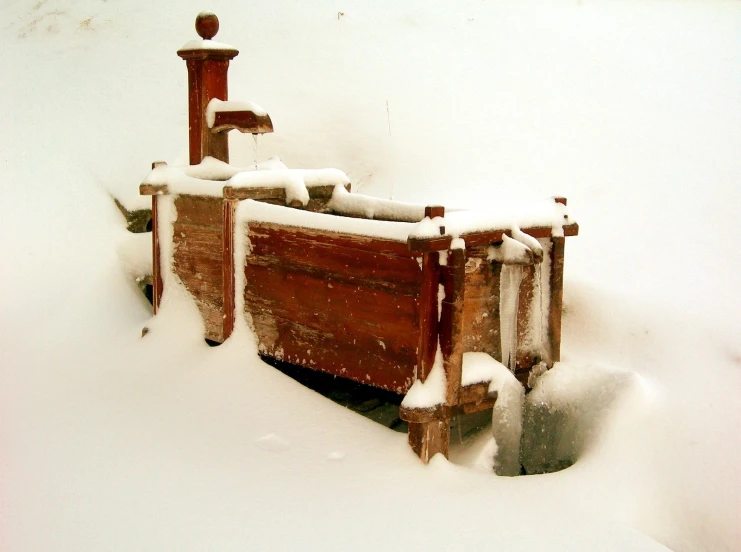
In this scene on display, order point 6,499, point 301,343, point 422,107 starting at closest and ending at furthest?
1. point 6,499
2. point 301,343
3. point 422,107

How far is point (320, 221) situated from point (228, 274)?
0.79 m

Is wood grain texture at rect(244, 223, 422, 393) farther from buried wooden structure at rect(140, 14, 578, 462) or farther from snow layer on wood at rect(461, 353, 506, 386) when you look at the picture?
snow layer on wood at rect(461, 353, 506, 386)

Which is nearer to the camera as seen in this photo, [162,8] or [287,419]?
[287,419]

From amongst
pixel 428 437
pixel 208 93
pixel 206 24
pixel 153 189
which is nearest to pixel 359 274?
pixel 428 437

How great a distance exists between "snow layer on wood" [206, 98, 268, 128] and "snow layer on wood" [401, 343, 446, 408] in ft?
6.67

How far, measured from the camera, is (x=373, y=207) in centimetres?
426

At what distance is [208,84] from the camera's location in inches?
187

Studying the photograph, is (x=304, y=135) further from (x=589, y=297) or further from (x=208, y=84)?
(x=589, y=297)

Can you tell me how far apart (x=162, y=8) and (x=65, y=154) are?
3222mm

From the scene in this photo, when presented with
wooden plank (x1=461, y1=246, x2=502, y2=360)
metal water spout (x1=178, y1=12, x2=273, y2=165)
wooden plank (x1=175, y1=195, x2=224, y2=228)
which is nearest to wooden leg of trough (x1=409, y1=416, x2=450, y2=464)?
wooden plank (x1=461, y1=246, x2=502, y2=360)

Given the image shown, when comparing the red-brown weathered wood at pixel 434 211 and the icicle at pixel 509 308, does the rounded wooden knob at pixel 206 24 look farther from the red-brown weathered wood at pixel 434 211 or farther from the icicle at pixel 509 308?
the icicle at pixel 509 308

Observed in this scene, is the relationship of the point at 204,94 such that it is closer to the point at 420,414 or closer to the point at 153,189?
the point at 153,189

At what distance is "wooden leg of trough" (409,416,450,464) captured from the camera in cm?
312

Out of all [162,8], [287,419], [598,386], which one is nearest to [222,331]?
[287,419]
